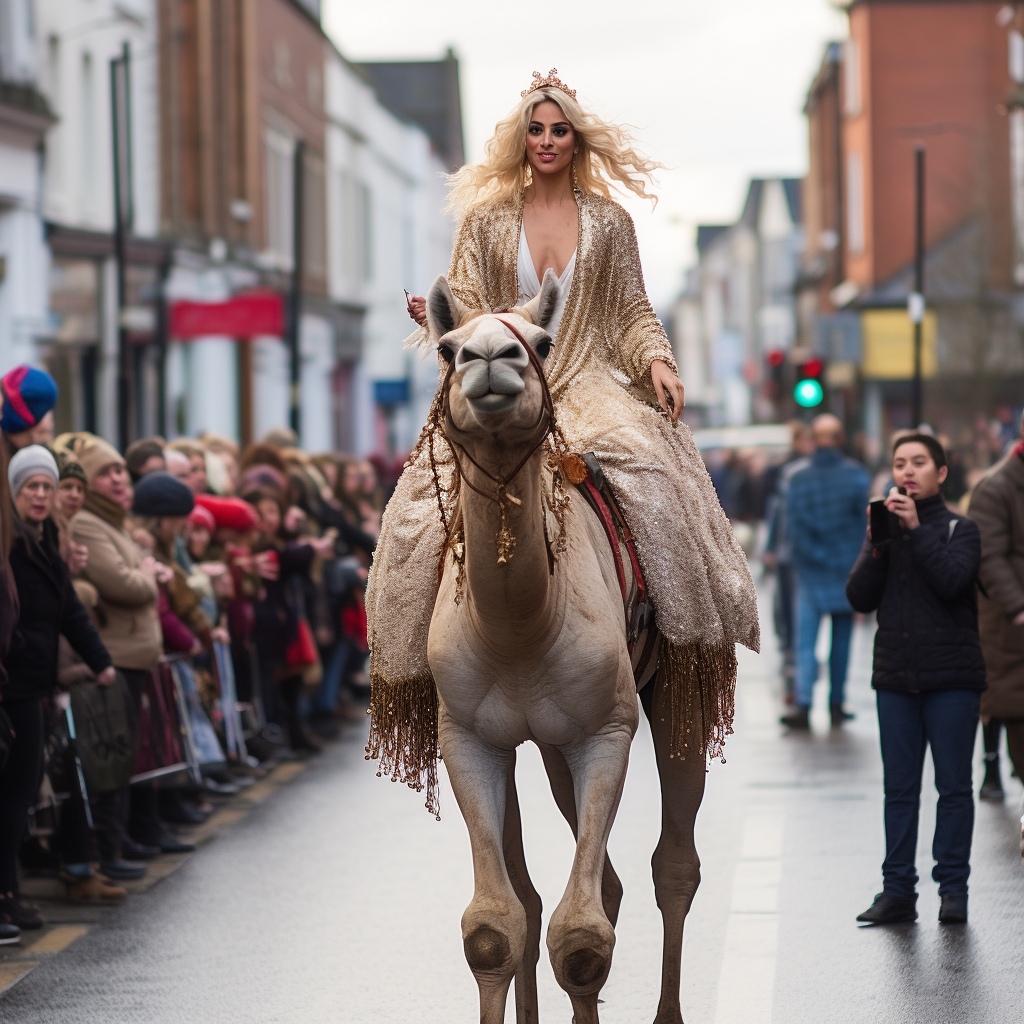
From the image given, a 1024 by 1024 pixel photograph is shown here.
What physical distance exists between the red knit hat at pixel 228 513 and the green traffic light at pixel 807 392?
12.8 m

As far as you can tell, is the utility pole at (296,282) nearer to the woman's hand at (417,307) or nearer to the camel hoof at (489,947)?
the woman's hand at (417,307)

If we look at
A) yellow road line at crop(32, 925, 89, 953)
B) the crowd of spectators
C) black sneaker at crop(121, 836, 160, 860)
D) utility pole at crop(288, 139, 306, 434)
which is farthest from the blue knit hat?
utility pole at crop(288, 139, 306, 434)

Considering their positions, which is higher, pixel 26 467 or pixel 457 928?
pixel 26 467

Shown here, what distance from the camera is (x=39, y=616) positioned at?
8273 millimetres

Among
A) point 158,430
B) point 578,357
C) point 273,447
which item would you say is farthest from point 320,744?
point 158,430

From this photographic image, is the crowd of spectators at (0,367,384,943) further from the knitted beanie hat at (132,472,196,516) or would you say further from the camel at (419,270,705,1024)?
the camel at (419,270,705,1024)

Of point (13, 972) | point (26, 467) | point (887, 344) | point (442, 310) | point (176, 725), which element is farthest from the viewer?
point (887, 344)

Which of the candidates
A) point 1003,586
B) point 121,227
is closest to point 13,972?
point 1003,586

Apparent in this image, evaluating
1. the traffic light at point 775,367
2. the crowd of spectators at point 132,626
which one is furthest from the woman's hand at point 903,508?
the traffic light at point 775,367

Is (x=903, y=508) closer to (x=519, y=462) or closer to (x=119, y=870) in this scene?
(x=519, y=462)

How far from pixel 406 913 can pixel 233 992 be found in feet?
4.52

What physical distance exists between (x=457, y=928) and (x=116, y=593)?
2464mm

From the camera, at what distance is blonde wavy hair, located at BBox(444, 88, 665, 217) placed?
638 cm

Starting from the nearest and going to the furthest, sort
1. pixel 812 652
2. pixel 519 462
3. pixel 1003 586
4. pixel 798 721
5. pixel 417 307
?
pixel 519 462 < pixel 417 307 < pixel 1003 586 < pixel 798 721 < pixel 812 652
